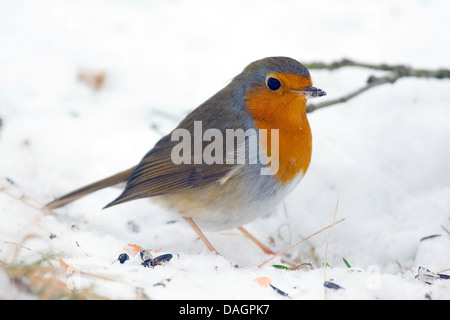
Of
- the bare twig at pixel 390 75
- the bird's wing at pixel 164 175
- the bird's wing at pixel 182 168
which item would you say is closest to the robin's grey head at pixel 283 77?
the bird's wing at pixel 182 168

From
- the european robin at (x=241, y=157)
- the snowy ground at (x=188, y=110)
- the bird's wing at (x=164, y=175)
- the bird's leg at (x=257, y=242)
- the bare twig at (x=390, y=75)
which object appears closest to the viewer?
the snowy ground at (x=188, y=110)

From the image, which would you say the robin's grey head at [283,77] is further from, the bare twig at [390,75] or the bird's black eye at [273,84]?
the bare twig at [390,75]

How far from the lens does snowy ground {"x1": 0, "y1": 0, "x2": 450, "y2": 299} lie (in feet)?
8.54

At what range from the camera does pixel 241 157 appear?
122 inches

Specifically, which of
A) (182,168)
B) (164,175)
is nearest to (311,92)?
(182,168)

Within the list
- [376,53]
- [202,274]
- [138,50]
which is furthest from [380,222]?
[138,50]

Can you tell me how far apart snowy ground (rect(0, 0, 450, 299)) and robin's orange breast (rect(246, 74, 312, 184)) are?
635 millimetres

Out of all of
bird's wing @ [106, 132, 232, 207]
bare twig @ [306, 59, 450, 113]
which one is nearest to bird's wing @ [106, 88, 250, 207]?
bird's wing @ [106, 132, 232, 207]

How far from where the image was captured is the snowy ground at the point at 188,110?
260 cm

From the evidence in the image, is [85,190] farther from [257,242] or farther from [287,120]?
[287,120]

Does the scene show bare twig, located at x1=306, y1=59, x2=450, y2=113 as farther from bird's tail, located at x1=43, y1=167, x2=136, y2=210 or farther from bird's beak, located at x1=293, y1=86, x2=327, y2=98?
bird's tail, located at x1=43, y1=167, x2=136, y2=210

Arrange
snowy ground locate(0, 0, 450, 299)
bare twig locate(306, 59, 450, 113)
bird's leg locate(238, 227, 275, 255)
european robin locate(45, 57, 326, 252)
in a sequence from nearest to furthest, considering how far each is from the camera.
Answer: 1. snowy ground locate(0, 0, 450, 299)
2. european robin locate(45, 57, 326, 252)
3. bird's leg locate(238, 227, 275, 255)
4. bare twig locate(306, 59, 450, 113)

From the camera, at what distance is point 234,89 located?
342 centimetres

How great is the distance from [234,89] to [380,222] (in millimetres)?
1269
